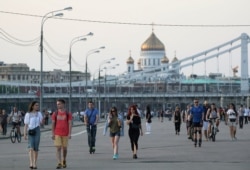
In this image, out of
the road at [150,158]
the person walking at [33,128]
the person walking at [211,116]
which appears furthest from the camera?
the person walking at [211,116]

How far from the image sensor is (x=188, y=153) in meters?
26.4

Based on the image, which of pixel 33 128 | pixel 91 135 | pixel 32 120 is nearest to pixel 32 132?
pixel 33 128

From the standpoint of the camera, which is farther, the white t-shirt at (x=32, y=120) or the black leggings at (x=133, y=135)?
the black leggings at (x=133, y=135)

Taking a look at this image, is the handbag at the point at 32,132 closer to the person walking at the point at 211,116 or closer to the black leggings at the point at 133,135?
the black leggings at the point at 133,135

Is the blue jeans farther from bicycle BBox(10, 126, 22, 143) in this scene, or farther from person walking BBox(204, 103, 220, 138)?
bicycle BBox(10, 126, 22, 143)

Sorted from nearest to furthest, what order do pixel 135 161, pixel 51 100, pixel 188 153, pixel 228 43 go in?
pixel 135 161
pixel 188 153
pixel 228 43
pixel 51 100

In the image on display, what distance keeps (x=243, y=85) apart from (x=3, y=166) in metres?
142

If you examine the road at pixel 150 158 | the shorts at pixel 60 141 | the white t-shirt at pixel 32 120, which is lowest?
the road at pixel 150 158

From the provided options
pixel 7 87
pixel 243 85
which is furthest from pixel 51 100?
pixel 243 85

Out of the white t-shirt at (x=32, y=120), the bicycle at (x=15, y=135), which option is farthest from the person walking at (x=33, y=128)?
the bicycle at (x=15, y=135)

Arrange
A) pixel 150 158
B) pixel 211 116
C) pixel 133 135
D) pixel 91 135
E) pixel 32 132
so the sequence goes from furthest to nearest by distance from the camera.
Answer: pixel 211 116
pixel 91 135
pixel 133 135
pixel 150 158
pixel 32 132

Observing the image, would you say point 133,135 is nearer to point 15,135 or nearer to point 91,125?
point 91,125

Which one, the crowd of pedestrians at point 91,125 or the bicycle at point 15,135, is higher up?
the crowd of pedestrians at point 91,125

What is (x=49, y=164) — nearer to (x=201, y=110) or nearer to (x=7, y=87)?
(x=201, y=110)
